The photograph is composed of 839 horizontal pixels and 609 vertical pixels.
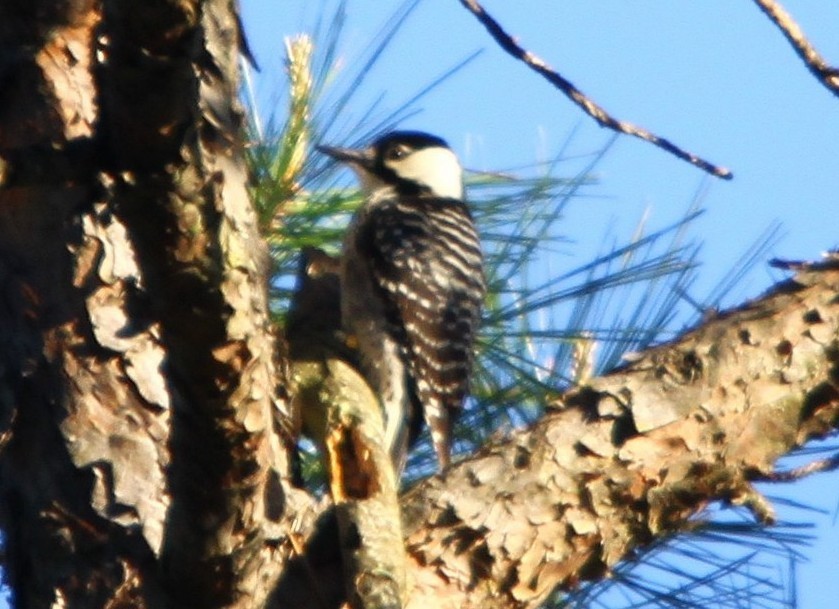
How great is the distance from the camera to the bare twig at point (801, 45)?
2.14 metres

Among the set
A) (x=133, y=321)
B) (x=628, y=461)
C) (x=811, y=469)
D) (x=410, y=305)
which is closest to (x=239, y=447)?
(x=133, y=321)

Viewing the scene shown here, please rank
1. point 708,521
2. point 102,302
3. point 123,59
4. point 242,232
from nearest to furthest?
point 123,59 < point 242,232 < point 102,302 < point 708,521

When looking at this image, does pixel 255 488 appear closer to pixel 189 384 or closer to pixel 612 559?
pixel 189 384

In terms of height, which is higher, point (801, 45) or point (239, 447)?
point (801, 45)

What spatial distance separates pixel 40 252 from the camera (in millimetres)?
2486

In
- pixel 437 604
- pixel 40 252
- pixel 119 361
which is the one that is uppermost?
pixel 40 252

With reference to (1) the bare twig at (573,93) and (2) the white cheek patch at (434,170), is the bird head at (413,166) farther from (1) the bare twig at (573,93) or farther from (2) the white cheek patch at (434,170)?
(1) the bare twig at (573,93)

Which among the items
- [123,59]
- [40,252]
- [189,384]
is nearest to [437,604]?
[189,384]

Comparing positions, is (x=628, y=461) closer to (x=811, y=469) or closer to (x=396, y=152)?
(x=811, y=469)

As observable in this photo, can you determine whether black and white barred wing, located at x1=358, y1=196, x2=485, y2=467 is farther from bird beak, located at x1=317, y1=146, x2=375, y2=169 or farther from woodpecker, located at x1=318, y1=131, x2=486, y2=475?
bird beak, located at x1=317, y1=146, x2=375, y2=169

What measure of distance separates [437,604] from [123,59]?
3.83ft

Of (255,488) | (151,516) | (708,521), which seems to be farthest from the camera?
(708,521)

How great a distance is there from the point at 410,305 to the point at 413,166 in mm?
954

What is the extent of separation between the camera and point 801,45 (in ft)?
7.06
